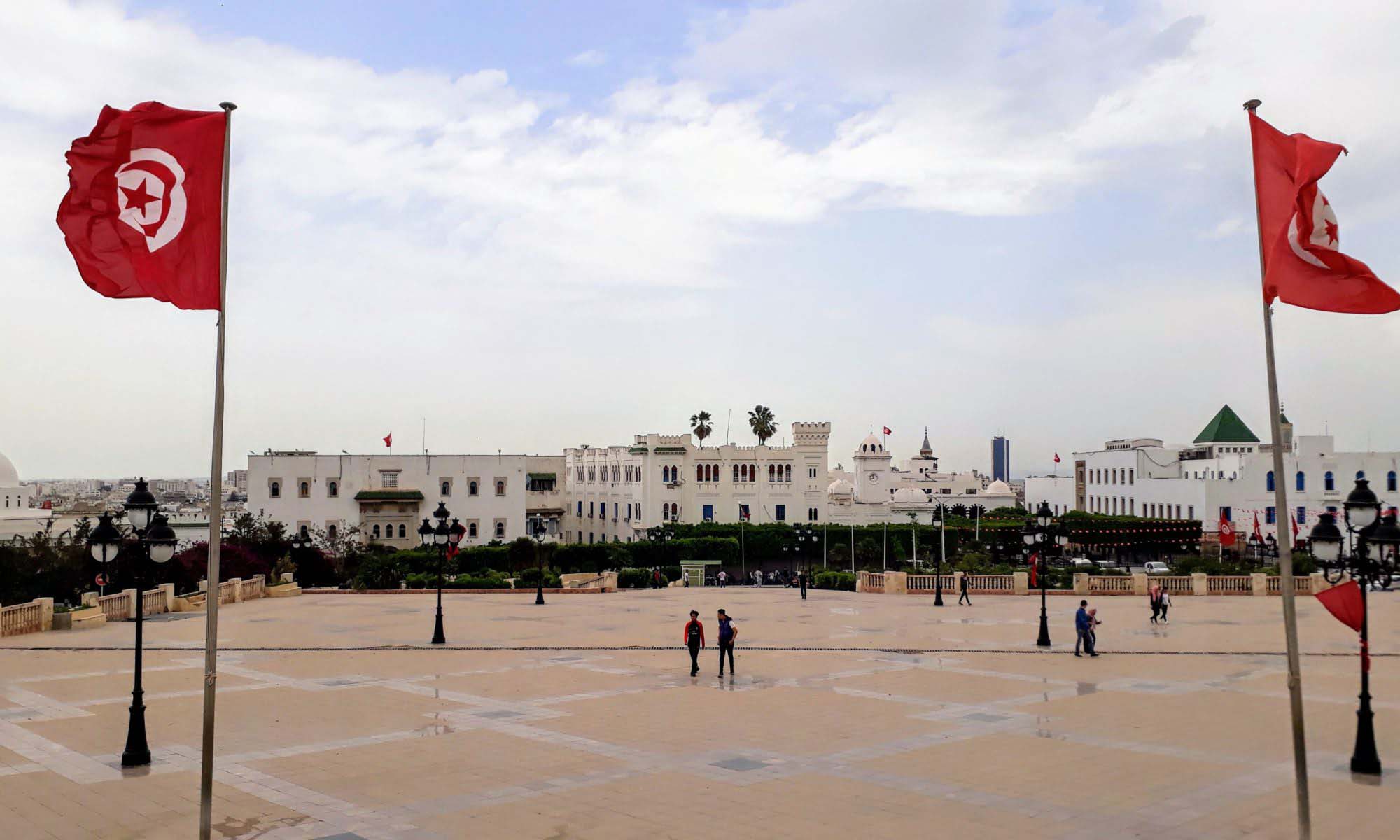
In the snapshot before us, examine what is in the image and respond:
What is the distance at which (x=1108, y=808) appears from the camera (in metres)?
12.3

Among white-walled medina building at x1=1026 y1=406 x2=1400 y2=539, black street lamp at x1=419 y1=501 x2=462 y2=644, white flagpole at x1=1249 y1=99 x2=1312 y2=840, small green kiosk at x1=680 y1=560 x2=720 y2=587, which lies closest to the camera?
white flagpole at x1=1249 y1=99 x2=1312 y2=840

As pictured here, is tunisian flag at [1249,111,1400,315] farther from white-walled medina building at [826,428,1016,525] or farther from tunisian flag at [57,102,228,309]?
white-walled medina building at [826,428,1016,525]

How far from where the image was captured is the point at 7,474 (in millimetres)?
90750

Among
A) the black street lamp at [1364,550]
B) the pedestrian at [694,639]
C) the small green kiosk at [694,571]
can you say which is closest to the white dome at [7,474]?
the small green kiosk at [694,571]

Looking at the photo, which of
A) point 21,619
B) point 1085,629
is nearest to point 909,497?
point 1085,629

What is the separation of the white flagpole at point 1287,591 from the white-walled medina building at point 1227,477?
56061mm

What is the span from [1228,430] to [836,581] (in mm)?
70183

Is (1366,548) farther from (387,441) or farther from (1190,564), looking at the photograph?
(387,441)

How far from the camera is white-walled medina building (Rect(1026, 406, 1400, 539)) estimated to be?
77.8 meters

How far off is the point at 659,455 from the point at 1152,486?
139 feet

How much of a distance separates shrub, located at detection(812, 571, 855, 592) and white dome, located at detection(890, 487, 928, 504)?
64.6m

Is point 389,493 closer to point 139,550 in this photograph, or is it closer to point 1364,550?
point 139,550

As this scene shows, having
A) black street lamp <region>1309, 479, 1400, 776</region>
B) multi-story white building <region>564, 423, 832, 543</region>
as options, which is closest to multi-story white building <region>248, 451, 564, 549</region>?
multi-story white building <region>564, 423, 832, 543</region>

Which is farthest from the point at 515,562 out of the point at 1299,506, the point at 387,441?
the point at 1299,506
